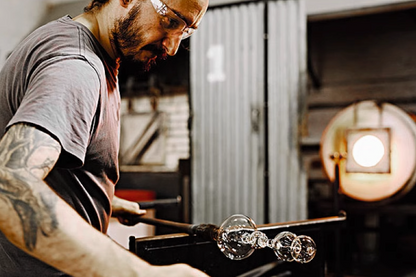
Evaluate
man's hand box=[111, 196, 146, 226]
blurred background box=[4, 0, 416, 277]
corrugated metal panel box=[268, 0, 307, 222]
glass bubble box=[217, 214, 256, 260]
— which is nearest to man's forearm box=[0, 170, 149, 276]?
glass bubble box=[217, 214, 256, 260]

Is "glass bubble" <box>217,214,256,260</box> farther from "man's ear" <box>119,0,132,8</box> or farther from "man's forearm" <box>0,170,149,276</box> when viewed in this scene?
"man's ear" <box>119,0,132,8</box>

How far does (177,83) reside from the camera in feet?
18.3

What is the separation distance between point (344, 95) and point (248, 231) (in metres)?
4.98

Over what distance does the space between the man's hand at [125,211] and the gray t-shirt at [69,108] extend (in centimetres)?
54

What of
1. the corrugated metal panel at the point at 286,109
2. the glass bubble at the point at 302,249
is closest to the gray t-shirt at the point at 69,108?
the glass bubble at the point at 302,249

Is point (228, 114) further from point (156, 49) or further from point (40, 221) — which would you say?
point (40, 221)

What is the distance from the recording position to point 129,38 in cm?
111

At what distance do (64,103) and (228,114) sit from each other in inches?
121

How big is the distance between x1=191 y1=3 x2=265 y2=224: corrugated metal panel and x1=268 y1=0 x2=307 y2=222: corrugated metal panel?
0.35ft

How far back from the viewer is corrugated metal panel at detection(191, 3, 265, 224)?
12.2ft

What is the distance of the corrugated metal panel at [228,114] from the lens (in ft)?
12.2

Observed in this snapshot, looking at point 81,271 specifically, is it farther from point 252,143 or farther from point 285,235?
point 252,143

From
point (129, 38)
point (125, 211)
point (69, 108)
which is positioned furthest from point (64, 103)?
point (125, 211)

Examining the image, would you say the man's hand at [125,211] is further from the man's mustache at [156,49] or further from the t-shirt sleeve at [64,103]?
the t-shirt sleeve at [64,103]
